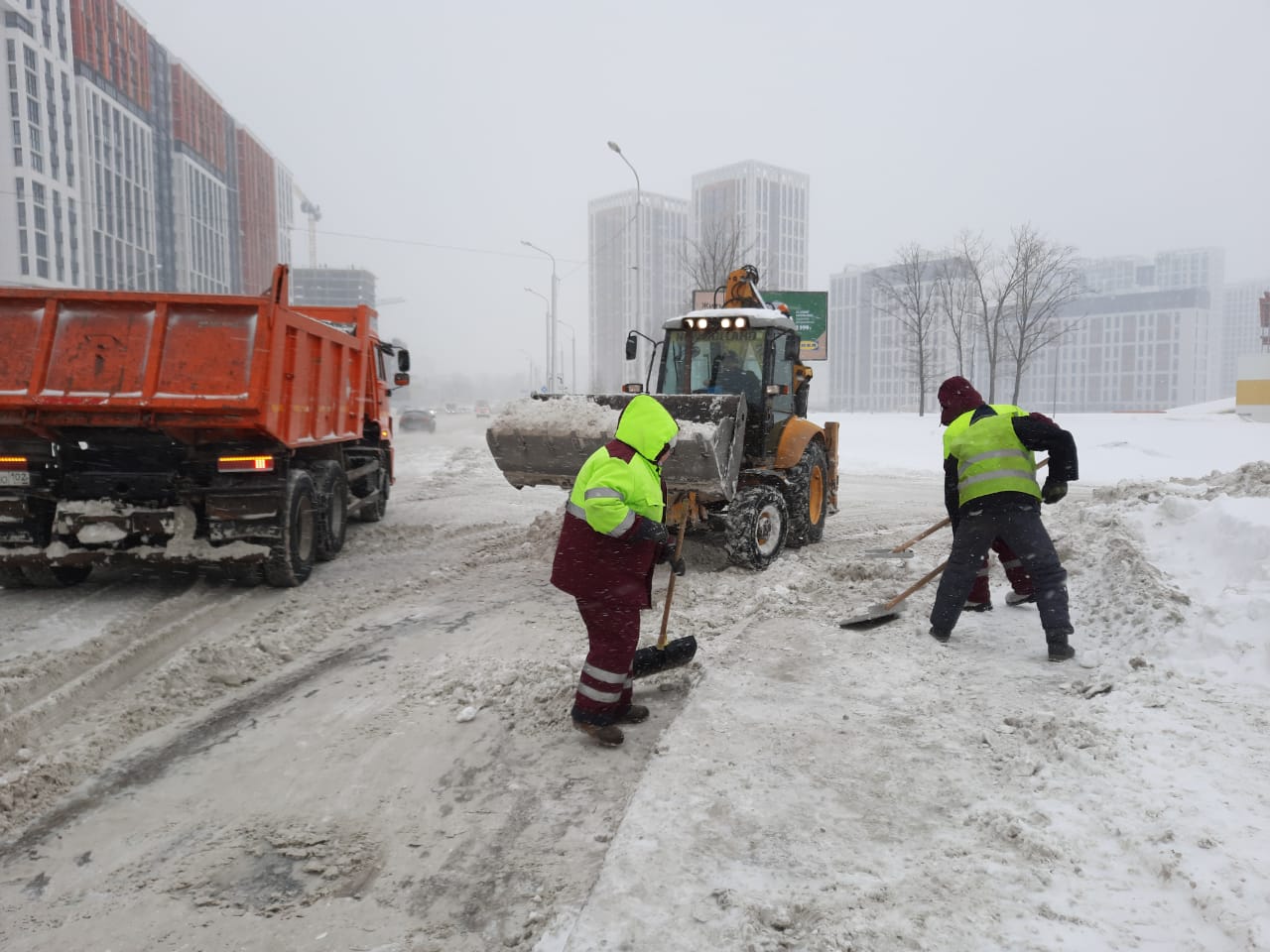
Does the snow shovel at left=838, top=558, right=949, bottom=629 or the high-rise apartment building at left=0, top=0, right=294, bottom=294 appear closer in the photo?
the snow shovel at left=838, top=558, right=949, bottom=629

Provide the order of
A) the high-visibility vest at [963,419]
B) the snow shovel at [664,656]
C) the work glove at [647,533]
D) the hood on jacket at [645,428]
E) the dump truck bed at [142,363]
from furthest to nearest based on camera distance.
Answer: the dump truck bed at [142,363]
the high-visibility vest at [963,419]
the snow shovel at [664,656]
the hood on jacket at [645,428]
the work glove at [647,533]

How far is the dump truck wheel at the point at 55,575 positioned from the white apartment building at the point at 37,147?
43.4 metres

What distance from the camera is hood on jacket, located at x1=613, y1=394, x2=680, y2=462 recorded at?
13.3 ft

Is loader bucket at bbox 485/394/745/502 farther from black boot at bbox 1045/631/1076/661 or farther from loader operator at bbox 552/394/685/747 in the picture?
black boot at bbox 1045/631/1076/661

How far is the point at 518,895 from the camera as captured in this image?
9.20 ft

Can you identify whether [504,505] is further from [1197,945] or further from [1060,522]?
Answer: [1197,945]

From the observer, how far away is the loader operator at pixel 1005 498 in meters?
4.99

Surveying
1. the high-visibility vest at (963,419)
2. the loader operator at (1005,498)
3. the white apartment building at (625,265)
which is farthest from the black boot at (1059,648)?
the white apartment building at (625,265)

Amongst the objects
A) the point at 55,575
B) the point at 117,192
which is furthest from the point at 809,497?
the point at 117,192

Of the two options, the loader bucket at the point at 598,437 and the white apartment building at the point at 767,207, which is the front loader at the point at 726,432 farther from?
the white apartment building at the point at 767,207

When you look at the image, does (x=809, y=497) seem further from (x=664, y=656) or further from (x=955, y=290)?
(x=955, y=290)

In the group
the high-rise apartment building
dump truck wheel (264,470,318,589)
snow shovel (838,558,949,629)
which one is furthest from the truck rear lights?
the high-rise apartment building

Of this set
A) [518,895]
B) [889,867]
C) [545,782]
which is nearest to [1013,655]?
[889,867]

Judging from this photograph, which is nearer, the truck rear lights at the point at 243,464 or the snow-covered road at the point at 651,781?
the snow-covered road at the point at 651,781
